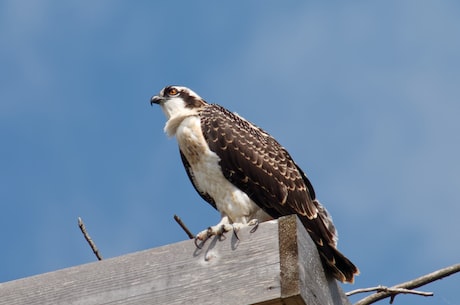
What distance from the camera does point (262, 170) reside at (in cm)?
573

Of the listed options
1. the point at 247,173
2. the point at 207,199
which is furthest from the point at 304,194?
the point at 207,199

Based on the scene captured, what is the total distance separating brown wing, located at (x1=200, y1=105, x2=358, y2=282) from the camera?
550 centimetres

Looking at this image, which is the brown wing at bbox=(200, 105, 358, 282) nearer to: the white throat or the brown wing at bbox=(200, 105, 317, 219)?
the brown wing at bbox=(200, 105, 317, 219)

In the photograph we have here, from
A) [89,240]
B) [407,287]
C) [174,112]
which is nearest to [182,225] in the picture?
[89,240]

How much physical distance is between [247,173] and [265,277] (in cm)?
292

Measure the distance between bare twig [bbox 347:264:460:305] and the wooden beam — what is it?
118 cm

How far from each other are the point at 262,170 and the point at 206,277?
2.88m

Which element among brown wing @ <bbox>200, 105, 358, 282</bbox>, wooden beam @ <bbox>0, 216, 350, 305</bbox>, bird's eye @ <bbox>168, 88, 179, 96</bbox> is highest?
bird's eye @ <bbox>168, 88, 179, 96</bbox>

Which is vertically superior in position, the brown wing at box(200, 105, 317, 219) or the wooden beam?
the wooden beam

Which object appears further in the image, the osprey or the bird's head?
the bird's head

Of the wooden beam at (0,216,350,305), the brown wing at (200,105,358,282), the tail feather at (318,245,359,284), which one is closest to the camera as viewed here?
the wooden beam at (0,216,350,305)

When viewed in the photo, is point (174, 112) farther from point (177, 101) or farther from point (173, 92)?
point (173, 92)

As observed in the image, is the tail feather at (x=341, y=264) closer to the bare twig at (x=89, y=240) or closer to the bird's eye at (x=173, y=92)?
the bare twig at (x=89, y=240)

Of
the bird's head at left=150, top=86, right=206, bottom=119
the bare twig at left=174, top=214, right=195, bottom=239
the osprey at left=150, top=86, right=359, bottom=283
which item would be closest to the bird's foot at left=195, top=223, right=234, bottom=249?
the bare twig at left=174, top=214, right=195, bottom=239
